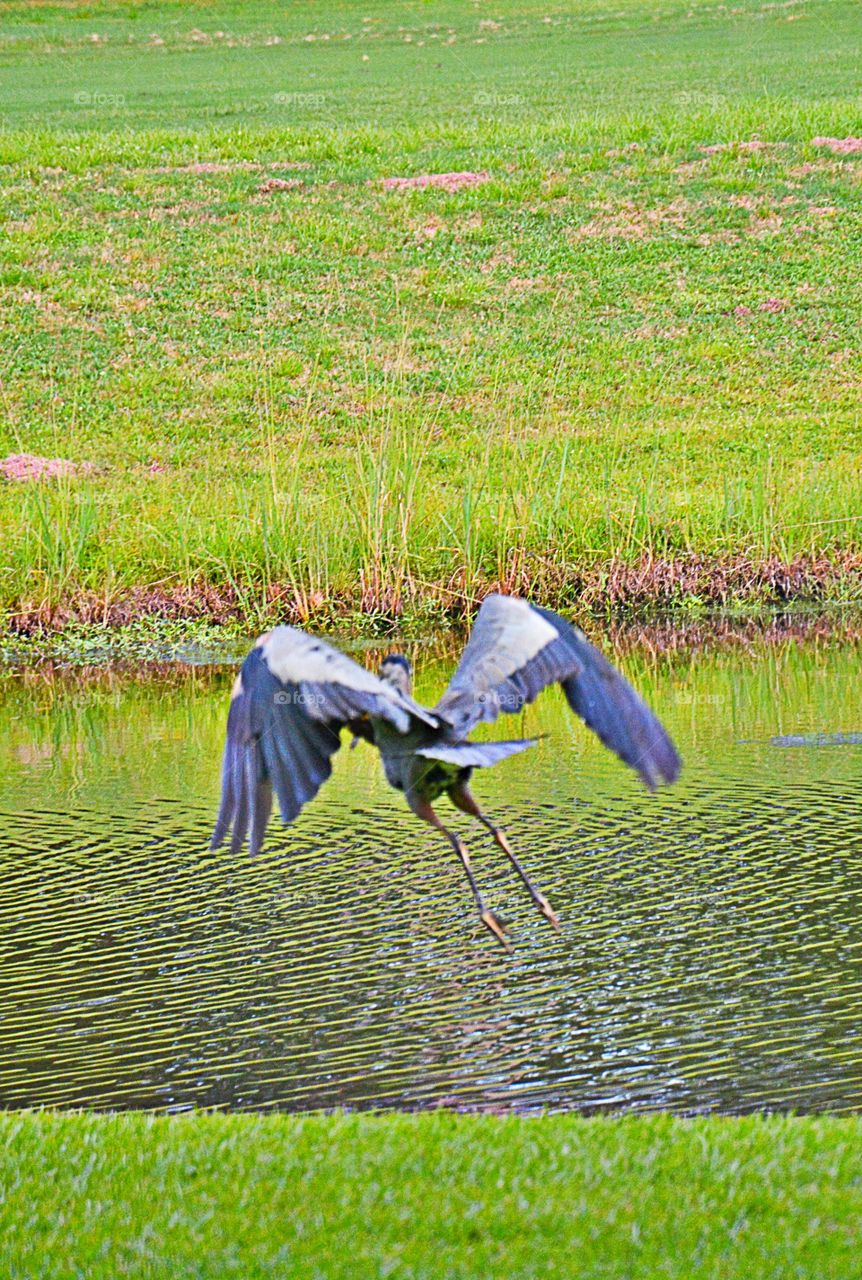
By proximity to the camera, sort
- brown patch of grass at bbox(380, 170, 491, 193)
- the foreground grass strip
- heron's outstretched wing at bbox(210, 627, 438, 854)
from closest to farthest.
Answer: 1. the foreground grass strip
2. heron's outstretched wing at bbox(210, 627, 438, 854)
3. brown patch of grass at bbox(380, 170, 491, 193)

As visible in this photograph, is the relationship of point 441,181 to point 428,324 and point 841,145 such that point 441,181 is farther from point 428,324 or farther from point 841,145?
point 841,145

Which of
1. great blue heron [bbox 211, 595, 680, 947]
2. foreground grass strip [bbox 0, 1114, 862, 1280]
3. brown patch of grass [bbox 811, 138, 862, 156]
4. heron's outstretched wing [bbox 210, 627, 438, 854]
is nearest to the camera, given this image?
foreground grass strip [bbox 0, 1114, 862, 1280]

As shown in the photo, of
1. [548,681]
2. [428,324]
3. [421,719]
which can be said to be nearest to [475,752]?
[421,719]

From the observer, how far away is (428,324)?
83.2 ft

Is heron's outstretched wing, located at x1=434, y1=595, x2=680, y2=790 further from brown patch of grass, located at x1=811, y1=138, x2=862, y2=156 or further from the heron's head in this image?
brown patch of grass, located at x1=811, y1=138, x2=862, y2=156

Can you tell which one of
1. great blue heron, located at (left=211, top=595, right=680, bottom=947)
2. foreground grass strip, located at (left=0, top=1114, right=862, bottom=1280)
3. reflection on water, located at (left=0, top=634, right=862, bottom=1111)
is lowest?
reflection on water, located at (left=0, top=634, right=862, bottom=1111)

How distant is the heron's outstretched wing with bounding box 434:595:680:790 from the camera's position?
531cm

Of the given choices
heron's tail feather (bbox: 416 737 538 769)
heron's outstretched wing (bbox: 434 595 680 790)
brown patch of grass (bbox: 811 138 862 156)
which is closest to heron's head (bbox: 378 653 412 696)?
heron's outstretched wing (bbox: 434 595 680 790)

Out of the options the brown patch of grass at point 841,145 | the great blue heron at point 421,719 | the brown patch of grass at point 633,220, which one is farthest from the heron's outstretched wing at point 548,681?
the brown patch of grass at point 841,145

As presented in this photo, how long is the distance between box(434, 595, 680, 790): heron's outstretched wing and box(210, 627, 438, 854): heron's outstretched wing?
0.79ft

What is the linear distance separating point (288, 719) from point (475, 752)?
74cm

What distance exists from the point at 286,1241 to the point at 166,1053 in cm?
199

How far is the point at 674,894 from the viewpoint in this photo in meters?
7.53

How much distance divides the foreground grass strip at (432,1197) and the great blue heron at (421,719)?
0.78m
